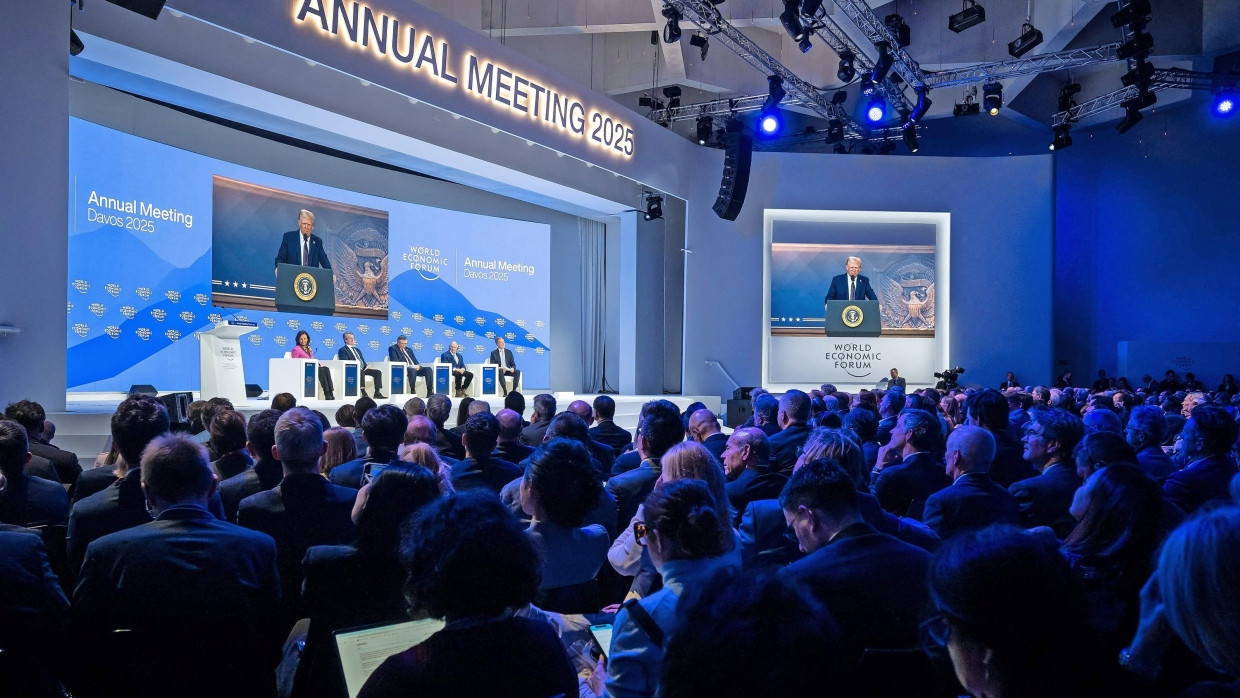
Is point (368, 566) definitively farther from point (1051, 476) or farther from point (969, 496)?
point (1051, 476)

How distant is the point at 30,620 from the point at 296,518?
0.85m

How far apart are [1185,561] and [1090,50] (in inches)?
500

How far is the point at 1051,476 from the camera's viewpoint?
12.7ft

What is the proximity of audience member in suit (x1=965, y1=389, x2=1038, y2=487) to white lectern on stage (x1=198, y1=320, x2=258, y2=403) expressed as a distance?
741 centimetres

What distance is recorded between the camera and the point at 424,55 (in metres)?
9.12

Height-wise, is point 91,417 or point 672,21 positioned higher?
point 672,21

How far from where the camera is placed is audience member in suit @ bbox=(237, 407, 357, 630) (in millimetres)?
2936

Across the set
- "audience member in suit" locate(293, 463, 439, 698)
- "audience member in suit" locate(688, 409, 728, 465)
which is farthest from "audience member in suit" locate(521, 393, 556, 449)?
"audience member in suit" locate(293, 463, 439, 698)

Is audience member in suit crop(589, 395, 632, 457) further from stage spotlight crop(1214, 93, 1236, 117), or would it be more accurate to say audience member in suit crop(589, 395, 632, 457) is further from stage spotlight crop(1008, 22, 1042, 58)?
stage spotlight crop(1214, 93, 1236, 117)

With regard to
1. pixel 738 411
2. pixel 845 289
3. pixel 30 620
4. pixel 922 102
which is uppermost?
pixel 922 102

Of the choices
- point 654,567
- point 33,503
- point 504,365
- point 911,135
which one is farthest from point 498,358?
point 654,567

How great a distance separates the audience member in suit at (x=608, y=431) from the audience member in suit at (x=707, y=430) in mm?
754

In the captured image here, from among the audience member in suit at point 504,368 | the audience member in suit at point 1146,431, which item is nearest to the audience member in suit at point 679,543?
the audience member in suit at point 1146,431

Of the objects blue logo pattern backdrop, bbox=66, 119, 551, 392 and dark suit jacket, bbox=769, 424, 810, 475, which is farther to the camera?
blue logo pattern backdrop, bbox=66, 119, 551, 392
